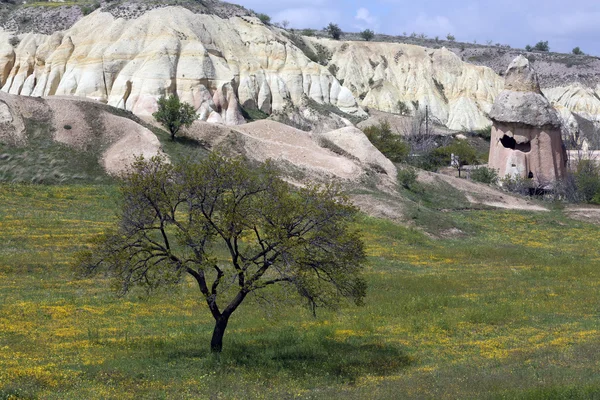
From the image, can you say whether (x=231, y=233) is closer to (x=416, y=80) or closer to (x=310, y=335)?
(x=310, y=335)

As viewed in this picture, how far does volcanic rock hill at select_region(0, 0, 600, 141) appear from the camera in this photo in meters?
83.9

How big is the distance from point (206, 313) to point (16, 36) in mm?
83604

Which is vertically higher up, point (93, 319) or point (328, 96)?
point (328, 96)

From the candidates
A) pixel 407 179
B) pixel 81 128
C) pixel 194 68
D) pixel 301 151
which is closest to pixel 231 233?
pixel 81 128

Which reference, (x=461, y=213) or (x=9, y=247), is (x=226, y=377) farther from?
(x=461, y=213)

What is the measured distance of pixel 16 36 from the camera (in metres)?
97.0

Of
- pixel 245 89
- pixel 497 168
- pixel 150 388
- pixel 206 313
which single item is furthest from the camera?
pixel 245 89

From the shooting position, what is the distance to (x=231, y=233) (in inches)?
688

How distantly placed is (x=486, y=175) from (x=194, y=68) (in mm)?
34378

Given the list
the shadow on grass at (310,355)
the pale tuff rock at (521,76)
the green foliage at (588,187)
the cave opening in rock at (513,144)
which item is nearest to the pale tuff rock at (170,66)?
the cave opening in rock at (513,144)

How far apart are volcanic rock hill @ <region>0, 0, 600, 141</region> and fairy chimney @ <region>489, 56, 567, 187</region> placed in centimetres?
2463

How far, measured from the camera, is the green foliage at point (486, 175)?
6938cm

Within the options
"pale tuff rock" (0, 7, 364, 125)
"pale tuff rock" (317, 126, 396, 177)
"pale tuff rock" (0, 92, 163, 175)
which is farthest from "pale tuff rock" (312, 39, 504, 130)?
"pale tuff rock" (0, 92, 163, 175)

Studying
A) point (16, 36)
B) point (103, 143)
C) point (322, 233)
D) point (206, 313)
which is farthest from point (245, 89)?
point (322, 233)
